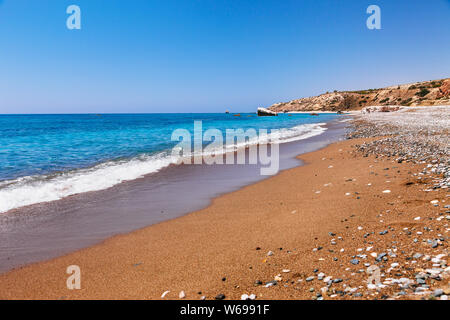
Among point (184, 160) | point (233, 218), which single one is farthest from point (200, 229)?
point (184, 160)

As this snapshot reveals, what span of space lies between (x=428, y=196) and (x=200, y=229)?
6346mm

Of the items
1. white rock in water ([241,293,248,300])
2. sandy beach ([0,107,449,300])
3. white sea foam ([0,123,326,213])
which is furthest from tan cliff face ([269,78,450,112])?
white rock in water ([241,293,248,300])

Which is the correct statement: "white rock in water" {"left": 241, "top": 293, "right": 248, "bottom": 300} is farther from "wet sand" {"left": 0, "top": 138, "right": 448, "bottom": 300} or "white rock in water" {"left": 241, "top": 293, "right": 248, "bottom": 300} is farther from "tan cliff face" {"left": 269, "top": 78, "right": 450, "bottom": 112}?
"tan cliff face" {"left": 269, "top": 78, "right": 450, "bottom": 112}

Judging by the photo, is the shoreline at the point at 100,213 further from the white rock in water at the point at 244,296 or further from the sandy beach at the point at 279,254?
the white rock in water at the point at 244,296

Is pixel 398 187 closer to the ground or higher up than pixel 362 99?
closer to the ground

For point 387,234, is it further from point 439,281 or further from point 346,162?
point 346,162

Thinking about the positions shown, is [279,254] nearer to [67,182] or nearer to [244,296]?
[244,296]

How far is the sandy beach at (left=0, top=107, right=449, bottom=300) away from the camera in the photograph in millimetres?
3852

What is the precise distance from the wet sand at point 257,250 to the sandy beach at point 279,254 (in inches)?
0.8

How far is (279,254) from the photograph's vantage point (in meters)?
5.05

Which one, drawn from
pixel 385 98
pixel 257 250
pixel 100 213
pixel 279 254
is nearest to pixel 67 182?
pixel 100 213

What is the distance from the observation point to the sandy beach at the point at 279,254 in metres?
3.85

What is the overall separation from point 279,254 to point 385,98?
12271 cm
